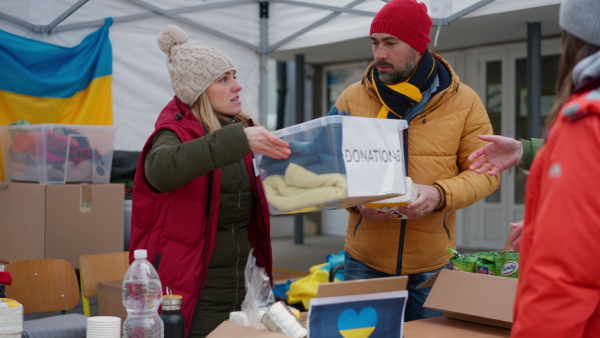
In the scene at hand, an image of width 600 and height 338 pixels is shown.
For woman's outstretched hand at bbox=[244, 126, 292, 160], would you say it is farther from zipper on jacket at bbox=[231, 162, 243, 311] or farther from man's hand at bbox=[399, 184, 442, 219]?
man's hand at bbox=[399, 184, 442, 219]

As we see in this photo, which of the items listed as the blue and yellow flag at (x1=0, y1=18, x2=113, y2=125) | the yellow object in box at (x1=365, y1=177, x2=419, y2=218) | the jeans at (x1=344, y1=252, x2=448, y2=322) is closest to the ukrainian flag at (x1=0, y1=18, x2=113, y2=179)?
the blue and yellow flag at (x1=0, y1=18, x2=113, y2=125)

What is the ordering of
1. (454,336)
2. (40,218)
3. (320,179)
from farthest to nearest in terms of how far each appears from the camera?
(40,218) < (454,336) < (320,179)

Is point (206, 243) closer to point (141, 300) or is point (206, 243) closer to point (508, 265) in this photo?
point (141, 300)

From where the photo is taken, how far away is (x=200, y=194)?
2.23m

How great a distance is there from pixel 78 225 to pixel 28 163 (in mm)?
538

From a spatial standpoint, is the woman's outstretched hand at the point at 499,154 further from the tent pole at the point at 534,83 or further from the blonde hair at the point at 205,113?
the tent pole at the point at 534,83

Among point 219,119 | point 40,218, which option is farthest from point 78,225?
point 219,119

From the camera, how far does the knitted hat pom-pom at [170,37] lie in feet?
7.99

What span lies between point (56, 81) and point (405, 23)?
3.16 meters

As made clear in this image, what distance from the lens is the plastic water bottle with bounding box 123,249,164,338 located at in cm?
173

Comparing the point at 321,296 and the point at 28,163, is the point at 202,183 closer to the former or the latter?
the point at 321,296

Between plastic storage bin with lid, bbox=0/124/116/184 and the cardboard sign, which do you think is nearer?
the cardboard sign

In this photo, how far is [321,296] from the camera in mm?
1556

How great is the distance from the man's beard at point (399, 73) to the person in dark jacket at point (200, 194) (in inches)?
21.9
